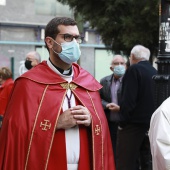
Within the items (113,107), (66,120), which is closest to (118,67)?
(113,107)

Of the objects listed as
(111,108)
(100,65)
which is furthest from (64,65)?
(100,65)

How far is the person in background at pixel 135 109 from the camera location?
669 cm

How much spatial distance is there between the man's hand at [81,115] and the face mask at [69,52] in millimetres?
385

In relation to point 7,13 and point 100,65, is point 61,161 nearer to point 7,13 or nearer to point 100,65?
point 7,13

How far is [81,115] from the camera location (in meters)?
3.82

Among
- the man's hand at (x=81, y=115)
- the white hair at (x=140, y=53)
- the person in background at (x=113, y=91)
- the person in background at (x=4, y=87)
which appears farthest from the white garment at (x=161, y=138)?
the person in background at (x=113, y=91)

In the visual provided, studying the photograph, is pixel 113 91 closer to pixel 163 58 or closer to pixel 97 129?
pixel 163 58

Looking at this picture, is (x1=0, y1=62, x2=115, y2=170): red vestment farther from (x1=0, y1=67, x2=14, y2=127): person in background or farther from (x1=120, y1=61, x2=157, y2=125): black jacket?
(x1=0, y1=67, x2=14, y2=127): person in background

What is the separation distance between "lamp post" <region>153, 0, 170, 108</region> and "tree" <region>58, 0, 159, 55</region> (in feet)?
18.5

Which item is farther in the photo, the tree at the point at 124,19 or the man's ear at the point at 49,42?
the tree at the point at 124,19

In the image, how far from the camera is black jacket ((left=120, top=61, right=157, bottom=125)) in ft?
21.9

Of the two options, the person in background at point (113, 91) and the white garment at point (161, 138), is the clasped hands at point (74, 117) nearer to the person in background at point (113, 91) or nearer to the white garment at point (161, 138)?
the white garment at point (161, 138)

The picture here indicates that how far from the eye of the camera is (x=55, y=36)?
3.97 meters

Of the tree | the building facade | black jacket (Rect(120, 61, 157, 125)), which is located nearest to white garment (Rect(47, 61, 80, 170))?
black jacket (Rect(120, 61, 157, 125))
